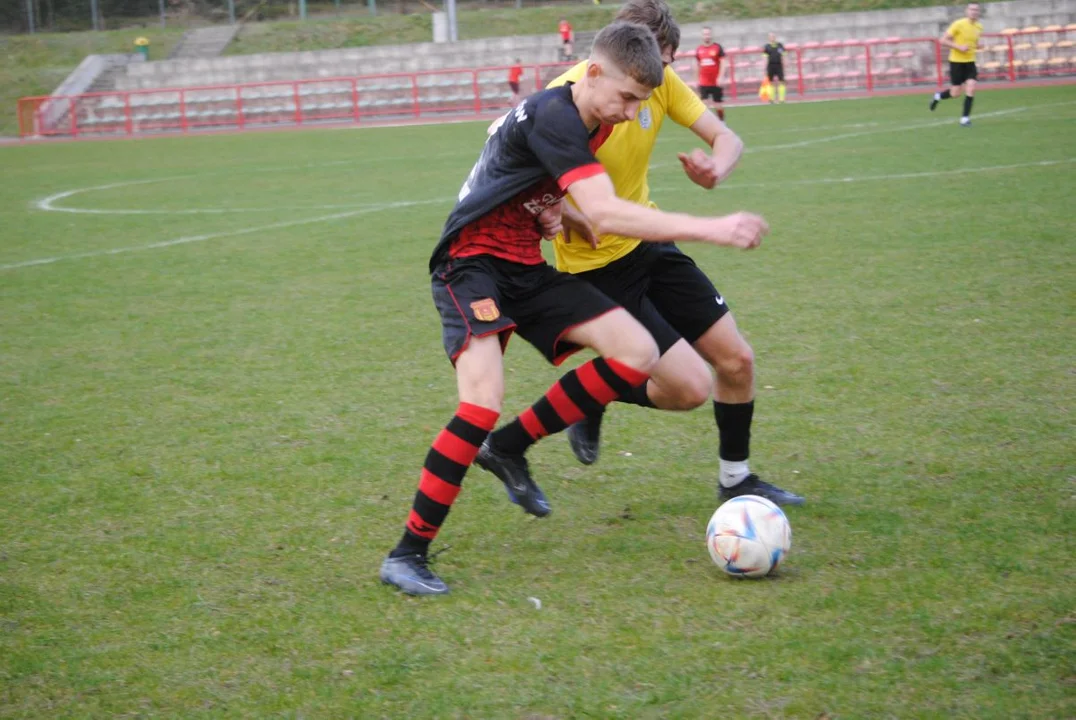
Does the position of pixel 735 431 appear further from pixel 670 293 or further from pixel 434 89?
pixel 434 89

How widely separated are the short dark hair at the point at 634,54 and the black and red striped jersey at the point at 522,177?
213 mm

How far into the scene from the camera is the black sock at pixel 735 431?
4449mm

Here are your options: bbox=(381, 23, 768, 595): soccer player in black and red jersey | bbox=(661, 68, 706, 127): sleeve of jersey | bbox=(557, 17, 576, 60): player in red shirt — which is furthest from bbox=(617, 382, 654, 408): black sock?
bbox=(557, 17, 576, 60): player in red shirt

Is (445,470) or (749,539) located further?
(445,470)

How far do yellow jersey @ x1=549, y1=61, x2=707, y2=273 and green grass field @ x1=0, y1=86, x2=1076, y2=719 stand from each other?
960 millimetres

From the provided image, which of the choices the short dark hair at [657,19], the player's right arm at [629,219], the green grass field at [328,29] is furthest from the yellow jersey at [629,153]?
the green grass field at [328,29]

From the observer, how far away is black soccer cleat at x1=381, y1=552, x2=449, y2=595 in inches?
147

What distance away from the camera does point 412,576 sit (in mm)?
3766

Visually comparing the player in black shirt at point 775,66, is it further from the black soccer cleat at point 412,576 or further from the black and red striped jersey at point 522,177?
the black soccer cleat at point 412,576

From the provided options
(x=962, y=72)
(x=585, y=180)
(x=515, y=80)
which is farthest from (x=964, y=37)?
(x=585, y=180)

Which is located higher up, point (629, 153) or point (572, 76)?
point (572, 76)

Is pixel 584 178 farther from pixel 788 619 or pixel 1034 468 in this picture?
pixel 1034 468

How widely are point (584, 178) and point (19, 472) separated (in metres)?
3.09

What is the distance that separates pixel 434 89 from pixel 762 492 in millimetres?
32620
